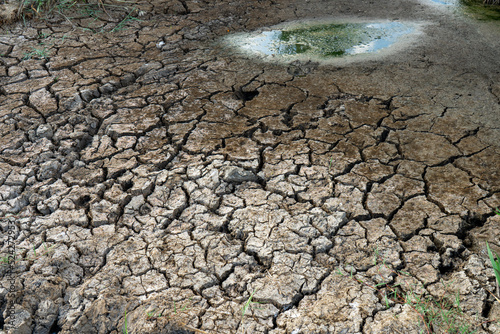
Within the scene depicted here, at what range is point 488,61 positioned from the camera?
3.98m

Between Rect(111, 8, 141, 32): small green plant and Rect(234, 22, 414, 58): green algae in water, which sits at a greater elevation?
Rect(234, 22, 414, 58): green algae in water

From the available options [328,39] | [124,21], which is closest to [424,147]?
[328,39]

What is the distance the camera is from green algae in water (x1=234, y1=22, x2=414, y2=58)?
14.0 ft

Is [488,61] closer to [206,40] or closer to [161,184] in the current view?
[206,40]

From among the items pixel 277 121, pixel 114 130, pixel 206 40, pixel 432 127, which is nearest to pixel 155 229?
pixel 114 130

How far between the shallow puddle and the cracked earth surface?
272mm

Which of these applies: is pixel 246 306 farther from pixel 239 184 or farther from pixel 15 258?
pixel 15 258

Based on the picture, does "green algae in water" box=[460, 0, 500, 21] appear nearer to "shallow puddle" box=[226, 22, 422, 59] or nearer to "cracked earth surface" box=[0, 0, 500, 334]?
"cracked earth surface" box=[0, 0, 500, 334]

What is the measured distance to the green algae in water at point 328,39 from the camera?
4258mm

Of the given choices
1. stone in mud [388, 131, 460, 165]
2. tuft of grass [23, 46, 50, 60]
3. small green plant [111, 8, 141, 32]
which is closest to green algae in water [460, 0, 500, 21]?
stone in mud [388, 131, 460, 165]

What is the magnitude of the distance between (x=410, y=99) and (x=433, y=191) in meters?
1.06

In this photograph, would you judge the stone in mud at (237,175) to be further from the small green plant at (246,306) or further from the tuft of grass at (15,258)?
the tuft of grass at (15,258)

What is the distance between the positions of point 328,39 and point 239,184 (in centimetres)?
233

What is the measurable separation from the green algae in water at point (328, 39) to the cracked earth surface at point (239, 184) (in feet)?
0.99
